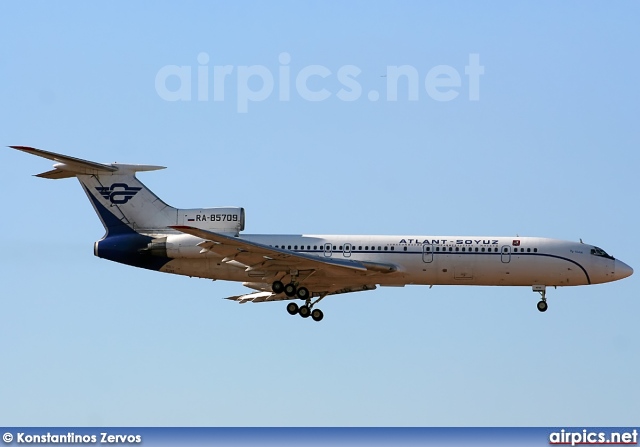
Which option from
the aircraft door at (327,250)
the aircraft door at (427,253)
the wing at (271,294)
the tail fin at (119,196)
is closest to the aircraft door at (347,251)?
the aircraft door at (327,250)

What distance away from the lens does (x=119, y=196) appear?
5250cm

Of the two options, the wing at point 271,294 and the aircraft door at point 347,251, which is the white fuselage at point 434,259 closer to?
the aircraft door at point 347,251

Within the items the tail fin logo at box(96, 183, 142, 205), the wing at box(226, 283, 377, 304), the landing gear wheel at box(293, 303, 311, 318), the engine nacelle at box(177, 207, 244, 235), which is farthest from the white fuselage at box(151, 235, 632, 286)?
the tail fin logo at box(96, 183, 142, 205)

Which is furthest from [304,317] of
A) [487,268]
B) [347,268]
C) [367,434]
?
[367,434]

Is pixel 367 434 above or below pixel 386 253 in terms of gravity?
below

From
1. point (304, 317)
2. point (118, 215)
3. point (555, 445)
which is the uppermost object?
point (118, 215)

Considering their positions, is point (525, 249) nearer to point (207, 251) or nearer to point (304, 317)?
point (304, 317)

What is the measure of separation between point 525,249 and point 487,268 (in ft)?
5.47

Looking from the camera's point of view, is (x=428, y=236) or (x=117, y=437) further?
(x=428, y=236)

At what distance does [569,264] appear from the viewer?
51594 mm

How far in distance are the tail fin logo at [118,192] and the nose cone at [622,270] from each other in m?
18.3

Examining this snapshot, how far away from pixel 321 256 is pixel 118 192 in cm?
821

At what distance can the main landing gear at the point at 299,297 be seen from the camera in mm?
51031

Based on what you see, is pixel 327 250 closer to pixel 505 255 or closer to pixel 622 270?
pixel 505 255
